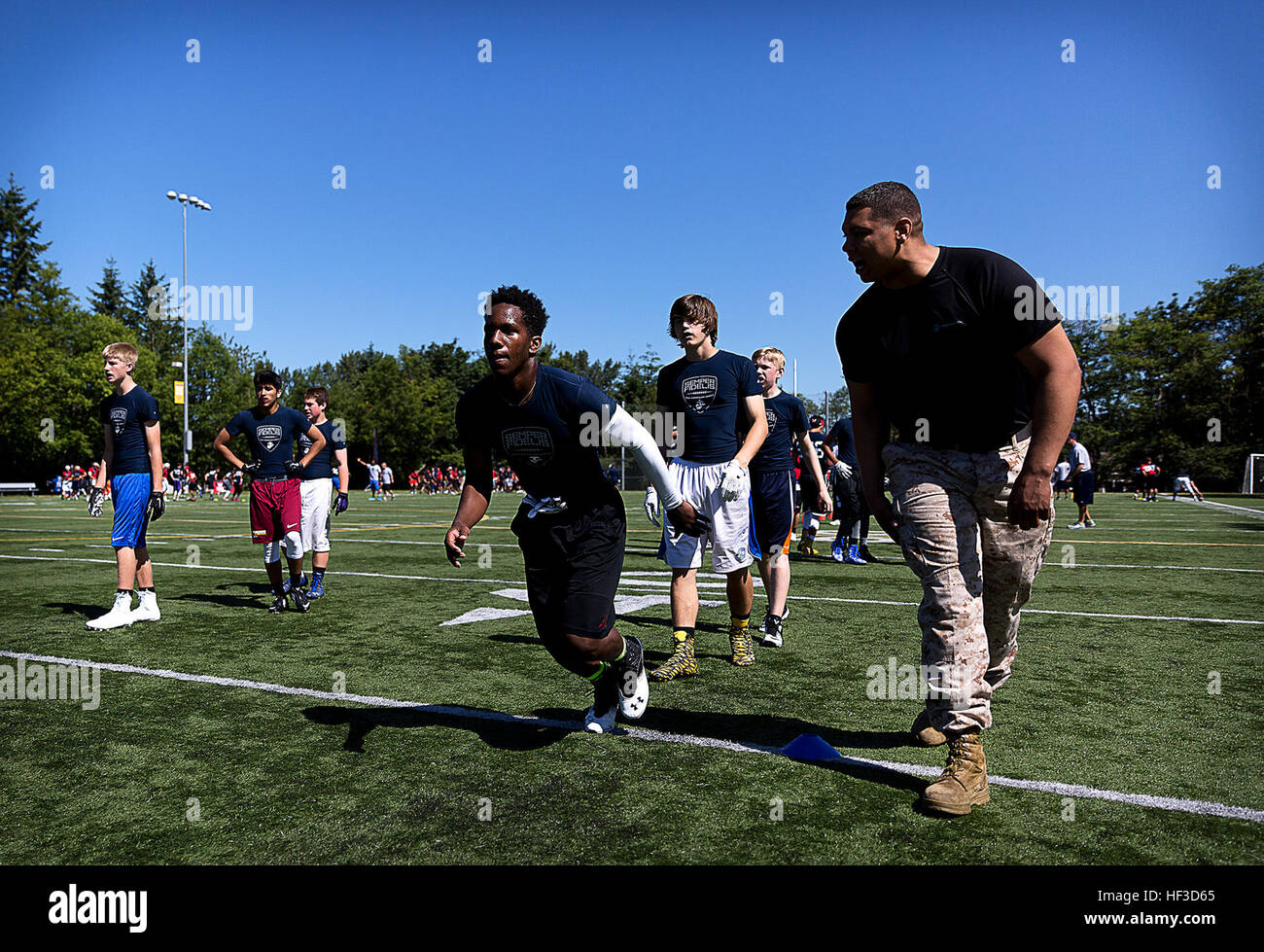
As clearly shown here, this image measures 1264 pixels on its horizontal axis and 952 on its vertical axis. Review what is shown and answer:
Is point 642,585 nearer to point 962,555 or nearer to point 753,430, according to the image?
point 753,430

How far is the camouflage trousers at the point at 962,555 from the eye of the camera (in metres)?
3.40

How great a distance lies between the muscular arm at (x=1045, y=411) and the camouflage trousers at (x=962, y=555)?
0.16 meters

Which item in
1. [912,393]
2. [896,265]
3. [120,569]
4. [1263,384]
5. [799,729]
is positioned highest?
[1263,384]

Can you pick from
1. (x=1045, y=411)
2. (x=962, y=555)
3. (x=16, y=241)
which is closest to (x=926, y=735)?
(x=962, y=555)

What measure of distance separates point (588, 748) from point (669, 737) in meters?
0.42

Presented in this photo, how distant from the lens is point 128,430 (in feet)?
24.0

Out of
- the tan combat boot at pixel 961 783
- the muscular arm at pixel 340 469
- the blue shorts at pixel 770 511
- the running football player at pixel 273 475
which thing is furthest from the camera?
the muscular arm at pixel 340 469

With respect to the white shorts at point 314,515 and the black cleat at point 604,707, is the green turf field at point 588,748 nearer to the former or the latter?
the black cleat at point 604,707

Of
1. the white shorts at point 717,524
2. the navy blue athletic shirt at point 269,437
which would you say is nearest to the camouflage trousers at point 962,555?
the white shorts at point 717,524

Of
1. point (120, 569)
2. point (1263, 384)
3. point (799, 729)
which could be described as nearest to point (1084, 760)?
point (799, 729)

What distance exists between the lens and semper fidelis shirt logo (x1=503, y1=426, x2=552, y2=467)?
406cm
